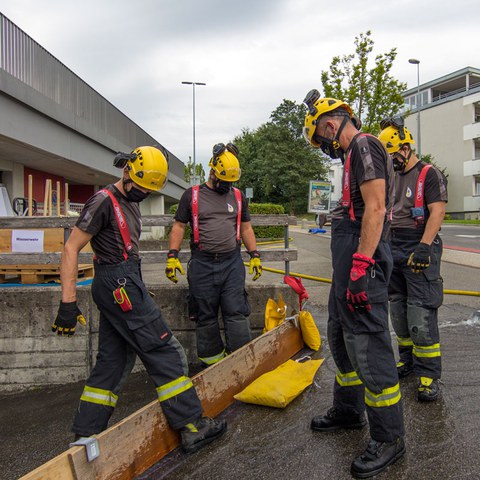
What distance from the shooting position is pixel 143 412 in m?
2.55

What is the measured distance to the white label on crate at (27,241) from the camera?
4598mm

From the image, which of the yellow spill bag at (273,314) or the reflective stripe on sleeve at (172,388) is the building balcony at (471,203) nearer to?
the yellow spill bag at (273,314)

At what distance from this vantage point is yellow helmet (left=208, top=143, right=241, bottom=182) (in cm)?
390

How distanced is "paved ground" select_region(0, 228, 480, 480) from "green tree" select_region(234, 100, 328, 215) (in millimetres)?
48904

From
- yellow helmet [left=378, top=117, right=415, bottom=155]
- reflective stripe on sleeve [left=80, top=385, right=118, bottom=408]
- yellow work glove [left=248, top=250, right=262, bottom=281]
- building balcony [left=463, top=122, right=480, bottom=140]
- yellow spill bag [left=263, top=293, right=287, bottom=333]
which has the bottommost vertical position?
reflective stripe on sleeve [left=80, top=385, right=118, bottom=408]

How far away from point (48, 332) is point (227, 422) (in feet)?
7.19

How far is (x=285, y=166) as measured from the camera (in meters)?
Result: 52.5

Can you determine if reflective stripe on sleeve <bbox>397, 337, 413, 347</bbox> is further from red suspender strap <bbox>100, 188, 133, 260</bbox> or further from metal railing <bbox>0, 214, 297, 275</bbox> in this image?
red suspender strap <bbox>100, 188, 133, 260</bbox>

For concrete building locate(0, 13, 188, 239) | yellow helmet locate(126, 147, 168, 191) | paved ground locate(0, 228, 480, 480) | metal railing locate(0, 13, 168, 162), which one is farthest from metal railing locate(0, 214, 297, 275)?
metal railing locate(0, 13, 168, 162)

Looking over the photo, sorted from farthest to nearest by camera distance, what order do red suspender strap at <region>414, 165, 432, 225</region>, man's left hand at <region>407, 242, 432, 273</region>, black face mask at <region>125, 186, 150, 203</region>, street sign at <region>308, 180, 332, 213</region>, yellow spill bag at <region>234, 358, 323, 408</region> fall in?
1. street sign at <region>308, 180, 332, 213</region>
2. red suspender strap at <region>414, 165, 432, 225</region>
3. man's left hand at <region>407, 242, 432, 273</region>
4. yellow spill bag at <region>234, 358, 323, 408</region>
5. black face mask at <region>125, 186, 150, 203</region>

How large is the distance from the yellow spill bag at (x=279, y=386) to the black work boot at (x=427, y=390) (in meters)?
0.81

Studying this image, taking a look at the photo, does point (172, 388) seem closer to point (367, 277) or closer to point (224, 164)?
point (367, 277)

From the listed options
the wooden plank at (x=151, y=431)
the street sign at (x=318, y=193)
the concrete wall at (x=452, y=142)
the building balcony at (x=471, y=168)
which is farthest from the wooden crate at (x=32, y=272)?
the concrete wall at (x=452, y=142)

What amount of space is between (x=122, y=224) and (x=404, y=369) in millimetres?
2695
